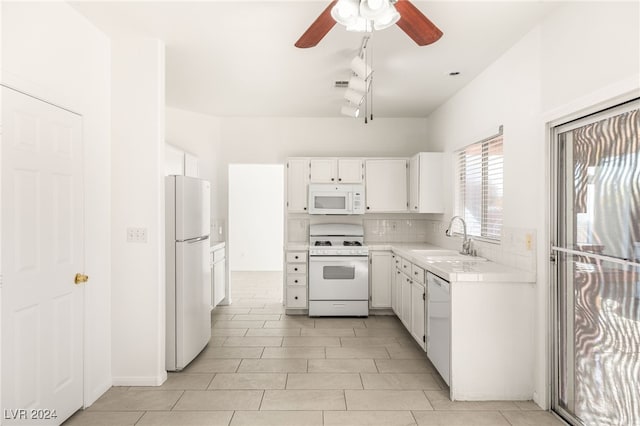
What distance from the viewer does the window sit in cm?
329

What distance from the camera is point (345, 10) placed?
172cm

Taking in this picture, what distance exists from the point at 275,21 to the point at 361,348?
298 cm

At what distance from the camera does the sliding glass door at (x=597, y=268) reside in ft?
6.22

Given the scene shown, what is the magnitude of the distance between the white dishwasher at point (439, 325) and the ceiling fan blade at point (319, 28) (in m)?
1.88

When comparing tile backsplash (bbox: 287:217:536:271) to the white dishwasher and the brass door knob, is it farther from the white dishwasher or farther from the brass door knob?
the brass door knob

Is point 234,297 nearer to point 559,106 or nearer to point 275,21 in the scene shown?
point 275,21

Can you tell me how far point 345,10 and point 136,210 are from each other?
213cm

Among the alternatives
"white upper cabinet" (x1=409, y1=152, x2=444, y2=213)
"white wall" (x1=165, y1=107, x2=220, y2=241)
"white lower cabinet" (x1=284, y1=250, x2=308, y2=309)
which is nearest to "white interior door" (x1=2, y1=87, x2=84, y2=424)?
"white wall" (x1=165, y1=107, x2=220, y2=241)

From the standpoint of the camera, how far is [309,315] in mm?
4672

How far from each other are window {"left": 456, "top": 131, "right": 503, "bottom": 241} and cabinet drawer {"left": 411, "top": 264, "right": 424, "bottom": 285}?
0.69m

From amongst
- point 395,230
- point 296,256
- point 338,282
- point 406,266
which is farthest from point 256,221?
point 406,266

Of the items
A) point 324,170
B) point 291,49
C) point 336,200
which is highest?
point 291,49

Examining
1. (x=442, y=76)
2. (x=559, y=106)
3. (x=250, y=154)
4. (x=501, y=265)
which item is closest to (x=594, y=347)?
(x=501, y=265)

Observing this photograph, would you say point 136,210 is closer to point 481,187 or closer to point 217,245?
point 217,245
